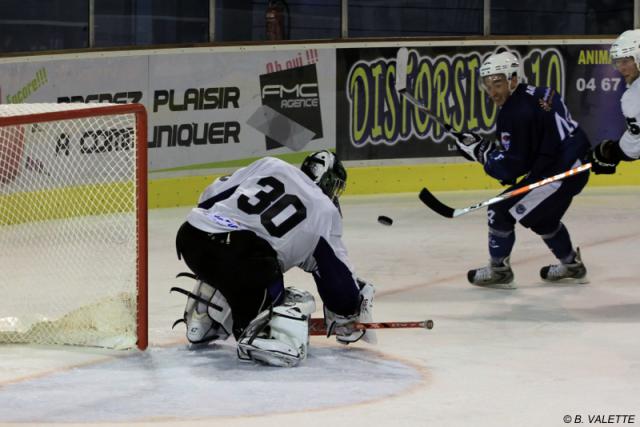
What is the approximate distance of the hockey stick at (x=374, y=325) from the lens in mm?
4566

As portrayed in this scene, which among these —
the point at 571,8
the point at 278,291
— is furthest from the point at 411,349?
the point at 571,8

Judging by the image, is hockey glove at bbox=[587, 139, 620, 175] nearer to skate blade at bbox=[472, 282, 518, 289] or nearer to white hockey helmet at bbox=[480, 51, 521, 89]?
white hockey helmet at bbox=[480, 51, 521, 89]

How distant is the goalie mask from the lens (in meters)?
4.56

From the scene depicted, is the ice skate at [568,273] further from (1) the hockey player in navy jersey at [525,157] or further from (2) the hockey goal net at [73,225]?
(2) the hockey goal net at [73,225]

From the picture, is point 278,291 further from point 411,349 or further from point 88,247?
point 88,247

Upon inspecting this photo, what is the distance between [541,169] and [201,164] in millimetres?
3122

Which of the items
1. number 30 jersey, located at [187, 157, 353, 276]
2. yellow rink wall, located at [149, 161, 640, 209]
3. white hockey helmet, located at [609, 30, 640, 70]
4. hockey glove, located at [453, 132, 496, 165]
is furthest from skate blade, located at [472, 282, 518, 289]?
yellow rink wall, located at [149, 161, 640, 209]

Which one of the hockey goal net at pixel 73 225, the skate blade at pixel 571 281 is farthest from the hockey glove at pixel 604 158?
the hockey goal net at pixel 73 225

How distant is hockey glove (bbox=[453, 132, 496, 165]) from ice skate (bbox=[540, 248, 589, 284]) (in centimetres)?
58

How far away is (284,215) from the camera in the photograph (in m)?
4.43

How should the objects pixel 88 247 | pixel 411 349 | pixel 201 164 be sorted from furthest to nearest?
pixel 201 164 → pixel 88 247 → pixel 411 349

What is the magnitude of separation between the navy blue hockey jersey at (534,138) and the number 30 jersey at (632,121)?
1.15ft

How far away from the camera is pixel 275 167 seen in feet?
14.7

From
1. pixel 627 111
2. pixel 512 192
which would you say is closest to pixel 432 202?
pixel 512 192
